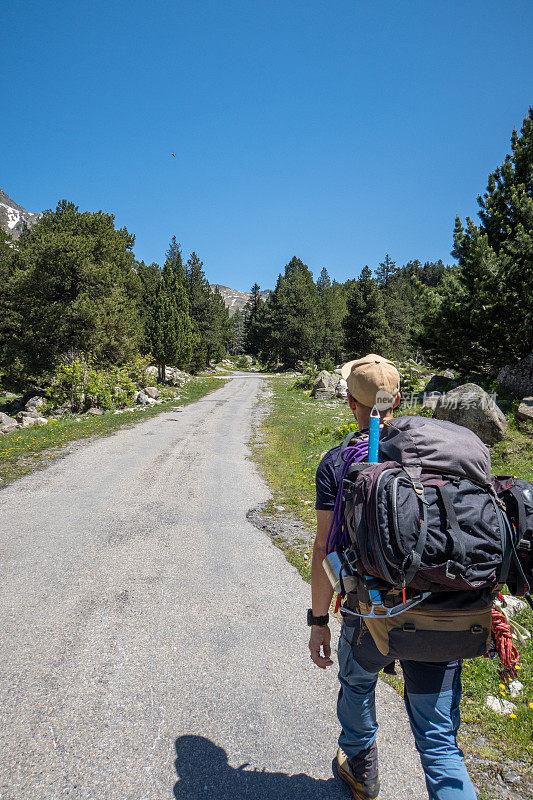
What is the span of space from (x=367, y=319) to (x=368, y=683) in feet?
112

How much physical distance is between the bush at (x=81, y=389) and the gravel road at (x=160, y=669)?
41.8ft

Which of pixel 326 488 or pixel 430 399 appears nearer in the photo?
pixel 326 488

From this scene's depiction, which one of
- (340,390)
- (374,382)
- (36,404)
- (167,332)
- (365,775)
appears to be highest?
(167,332)

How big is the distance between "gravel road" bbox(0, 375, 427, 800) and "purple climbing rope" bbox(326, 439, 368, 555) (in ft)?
5.11

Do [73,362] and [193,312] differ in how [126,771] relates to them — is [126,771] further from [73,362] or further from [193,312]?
[193,312]

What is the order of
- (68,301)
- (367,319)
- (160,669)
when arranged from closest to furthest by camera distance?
(160,669), (68,301), (367,319)

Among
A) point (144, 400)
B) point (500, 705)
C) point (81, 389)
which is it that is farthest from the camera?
point (144, 400)

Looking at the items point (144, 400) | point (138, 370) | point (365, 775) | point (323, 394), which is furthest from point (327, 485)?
point (323, 394)

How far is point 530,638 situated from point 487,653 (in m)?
2.61

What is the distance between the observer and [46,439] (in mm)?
11562

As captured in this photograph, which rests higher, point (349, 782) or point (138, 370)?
point (138, 370)

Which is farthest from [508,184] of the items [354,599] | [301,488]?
[354,599]

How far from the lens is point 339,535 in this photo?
1913 millimetres

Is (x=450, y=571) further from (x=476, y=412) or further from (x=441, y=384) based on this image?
(x=441, y=384)
